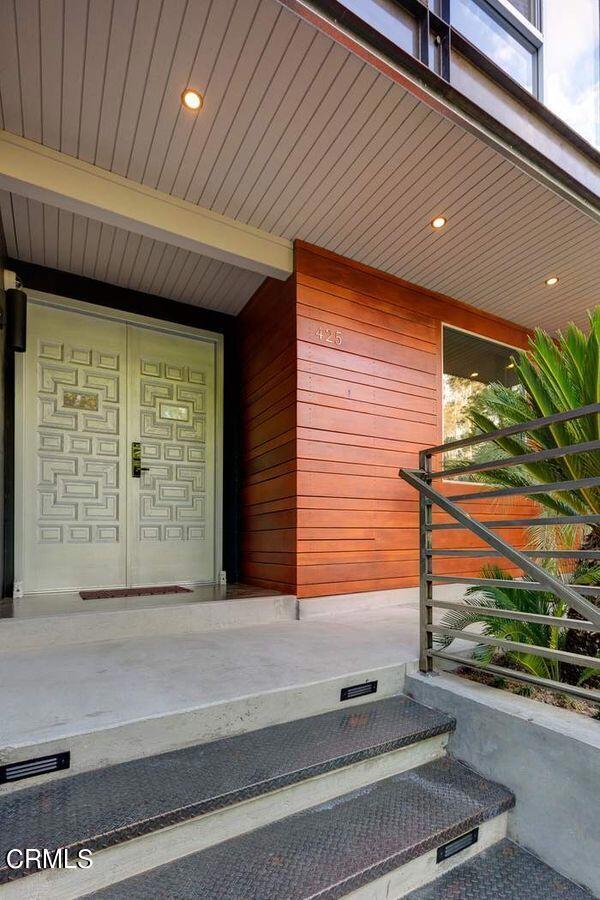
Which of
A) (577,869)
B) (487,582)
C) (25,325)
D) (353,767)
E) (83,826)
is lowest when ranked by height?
(577,869)

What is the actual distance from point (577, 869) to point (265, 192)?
3598 millimetres

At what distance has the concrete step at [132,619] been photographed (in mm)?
2469

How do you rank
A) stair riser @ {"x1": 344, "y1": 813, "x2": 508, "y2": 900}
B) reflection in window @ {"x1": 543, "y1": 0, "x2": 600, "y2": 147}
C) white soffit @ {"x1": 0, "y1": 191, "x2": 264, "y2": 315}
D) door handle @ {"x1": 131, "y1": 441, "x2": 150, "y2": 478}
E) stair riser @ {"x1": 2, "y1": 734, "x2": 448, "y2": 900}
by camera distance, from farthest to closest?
door handle @ {"x1": 131, "y1": 441, "x2": 150, "y2": 478}
white soffit @ {"x1": 0, "y1": 191, "x2": 264, "y2": 315}
reflection in window @ {"x1": 543, "y1": 0, "x2": 600, "y2": 147}
stair riser @ {"x1": 344, "y1": 813, "x2": 508, "y2": 900}
stair riser @ {"x1": 2, "y1": 734, "x2": 448, "y2": 900}

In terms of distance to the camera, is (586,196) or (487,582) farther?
(586,196)

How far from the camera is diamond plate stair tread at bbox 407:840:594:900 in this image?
1.36m

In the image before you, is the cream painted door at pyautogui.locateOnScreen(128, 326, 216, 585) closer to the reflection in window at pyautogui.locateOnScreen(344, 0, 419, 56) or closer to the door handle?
the door handle

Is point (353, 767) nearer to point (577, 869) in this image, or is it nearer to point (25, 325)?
point (577, 869)

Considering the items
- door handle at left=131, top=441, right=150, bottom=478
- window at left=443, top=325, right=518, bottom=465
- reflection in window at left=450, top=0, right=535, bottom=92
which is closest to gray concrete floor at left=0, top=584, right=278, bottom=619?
door handle at left=131, top=441, right=150, bottom=478

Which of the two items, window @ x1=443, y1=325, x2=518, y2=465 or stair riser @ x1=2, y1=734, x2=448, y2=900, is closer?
stair riser @ x1=2, y1=734, x2=448, y2=900

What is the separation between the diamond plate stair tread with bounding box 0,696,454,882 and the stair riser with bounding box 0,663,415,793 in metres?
0.03

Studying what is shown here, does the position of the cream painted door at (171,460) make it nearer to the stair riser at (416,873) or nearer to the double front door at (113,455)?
the double front door at (113,455)

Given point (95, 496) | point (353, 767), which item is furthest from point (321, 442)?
point (353, 767)

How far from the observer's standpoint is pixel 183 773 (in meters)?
1.42

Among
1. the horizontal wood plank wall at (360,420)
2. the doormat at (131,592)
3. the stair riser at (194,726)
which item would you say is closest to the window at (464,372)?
the horizontal wood plank wall at (360,420)
